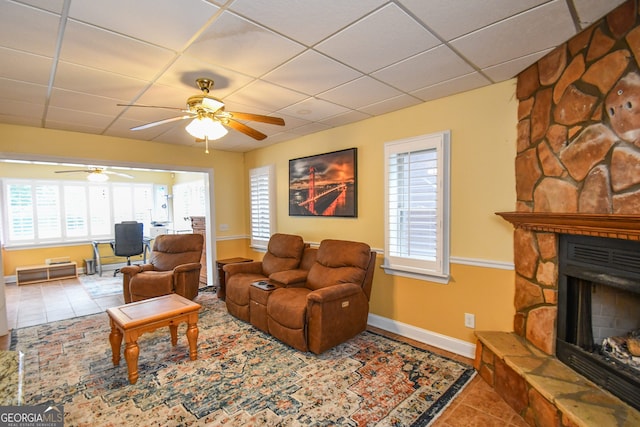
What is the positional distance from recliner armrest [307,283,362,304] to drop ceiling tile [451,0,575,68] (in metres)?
2.17

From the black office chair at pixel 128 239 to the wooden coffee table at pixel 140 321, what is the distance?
360cm

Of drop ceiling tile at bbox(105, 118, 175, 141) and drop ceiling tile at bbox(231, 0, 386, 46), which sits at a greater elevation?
drop ceiling tile at bbox(231, 0, 386, 46)

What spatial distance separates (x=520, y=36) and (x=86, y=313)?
5.58 meters

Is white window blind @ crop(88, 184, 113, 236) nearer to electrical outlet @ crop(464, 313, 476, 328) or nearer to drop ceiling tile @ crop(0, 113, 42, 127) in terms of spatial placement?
drop ceiling tile @ crop(0, 113, 42, 127)

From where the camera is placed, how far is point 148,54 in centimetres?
201

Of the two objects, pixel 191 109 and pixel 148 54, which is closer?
pixel 148 54

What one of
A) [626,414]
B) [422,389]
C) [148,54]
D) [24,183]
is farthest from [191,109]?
[24,183]

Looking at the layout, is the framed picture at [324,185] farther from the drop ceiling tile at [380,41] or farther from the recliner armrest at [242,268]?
the drop ceiling tile at [380,41]

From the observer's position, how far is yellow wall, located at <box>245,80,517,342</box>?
2.58m

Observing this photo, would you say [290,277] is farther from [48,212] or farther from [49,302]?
[48,212]

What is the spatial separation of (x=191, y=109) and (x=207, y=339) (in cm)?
235

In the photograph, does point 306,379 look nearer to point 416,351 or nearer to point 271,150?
point 416,351

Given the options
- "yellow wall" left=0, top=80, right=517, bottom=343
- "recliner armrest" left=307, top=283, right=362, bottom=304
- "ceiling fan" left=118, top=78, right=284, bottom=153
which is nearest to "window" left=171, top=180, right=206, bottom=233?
"yellow wall" left=0, top=80, right=517, bottom=343

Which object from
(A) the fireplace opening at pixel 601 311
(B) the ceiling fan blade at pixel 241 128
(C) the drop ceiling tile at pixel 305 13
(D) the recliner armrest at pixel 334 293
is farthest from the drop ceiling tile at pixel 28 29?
(A) the fireplace opening at pixel 601 311
